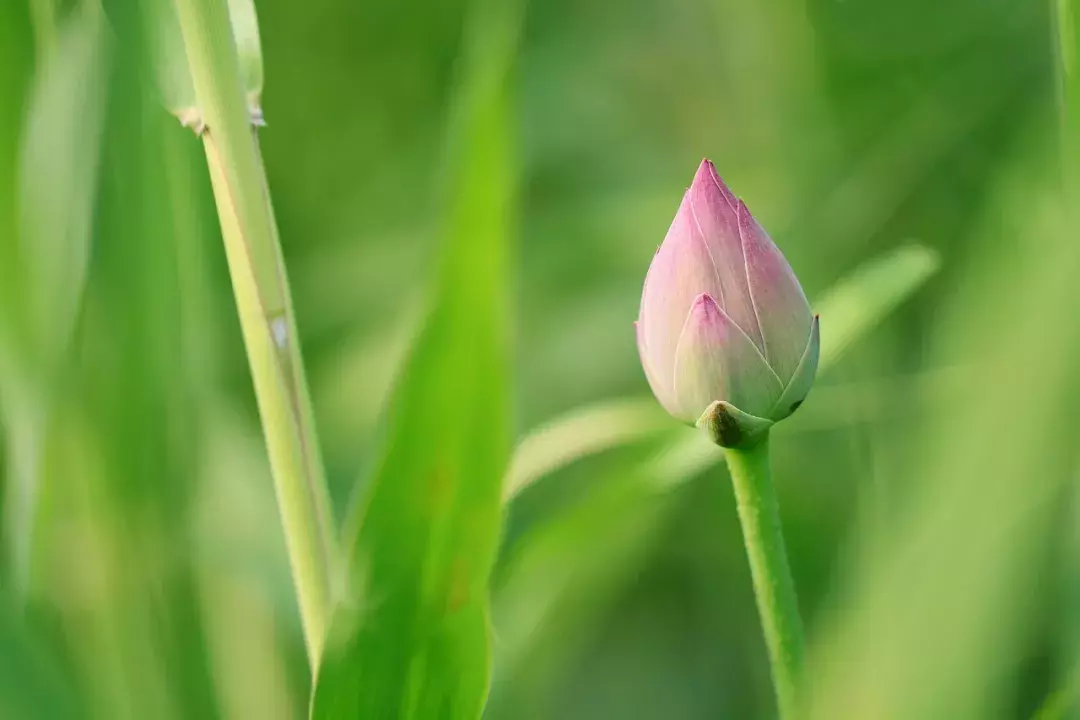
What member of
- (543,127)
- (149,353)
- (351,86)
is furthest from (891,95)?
(149,353)

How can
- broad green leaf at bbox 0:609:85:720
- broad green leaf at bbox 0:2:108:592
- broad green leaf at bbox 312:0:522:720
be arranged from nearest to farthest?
broad green leaf at bbox 312:0:522:720 → broad green leaf at bbox 0:609:85:720 → broad green leaf at bbox 0:2:108:592

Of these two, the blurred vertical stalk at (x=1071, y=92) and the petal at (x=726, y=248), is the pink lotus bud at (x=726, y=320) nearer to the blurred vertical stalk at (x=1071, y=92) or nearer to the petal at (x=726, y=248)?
the petal at (x=726, y=248)

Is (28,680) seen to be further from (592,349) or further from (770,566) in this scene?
(592,349)

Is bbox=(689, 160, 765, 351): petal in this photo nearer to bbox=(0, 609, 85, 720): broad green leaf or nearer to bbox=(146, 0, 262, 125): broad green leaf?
bbox=(146, 0, 262, 125): broad green leaf

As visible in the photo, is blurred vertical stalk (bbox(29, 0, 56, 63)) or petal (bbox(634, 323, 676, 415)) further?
blurred vertical stalk (bbox(29, 0, 56, 63))

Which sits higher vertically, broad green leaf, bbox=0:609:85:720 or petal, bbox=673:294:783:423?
petal, bbox=673:294:783:423

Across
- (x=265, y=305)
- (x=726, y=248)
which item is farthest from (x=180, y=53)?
(x=726, y=248)

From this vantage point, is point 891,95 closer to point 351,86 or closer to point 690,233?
point 351,86

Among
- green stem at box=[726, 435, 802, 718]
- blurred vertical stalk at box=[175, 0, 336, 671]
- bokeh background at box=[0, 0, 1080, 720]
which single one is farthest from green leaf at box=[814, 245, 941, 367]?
blurred vertical stalk at box=[175, 0, 336, 671]
